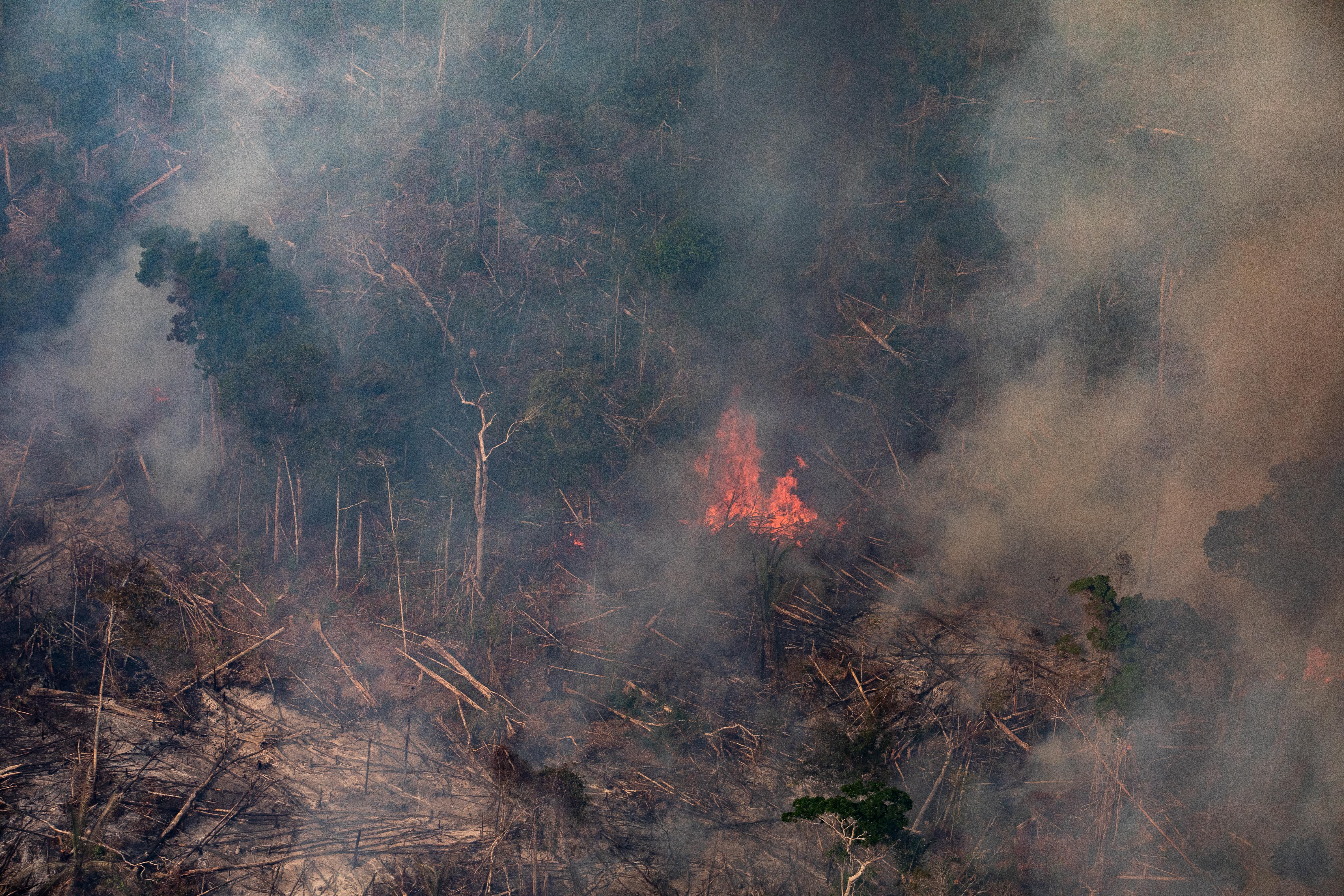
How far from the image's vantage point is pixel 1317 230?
758 inches

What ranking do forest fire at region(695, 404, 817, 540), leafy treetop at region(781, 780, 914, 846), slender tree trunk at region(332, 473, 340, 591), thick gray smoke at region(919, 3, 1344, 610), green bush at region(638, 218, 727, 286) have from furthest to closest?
green bush at region(638, 218, 727, 286) < forest fire at region(695, 404, 817, 540) < slender tree trunk at region(332, 473, 340, 591) < thick gray smoke at region(919, 3, 1344, 610) < leafy treetop at region(781, 780, 914, 846)

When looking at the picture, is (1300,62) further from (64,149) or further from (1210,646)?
(64,149)

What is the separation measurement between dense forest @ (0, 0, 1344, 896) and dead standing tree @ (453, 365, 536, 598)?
14 centimetres

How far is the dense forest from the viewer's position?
620 inches

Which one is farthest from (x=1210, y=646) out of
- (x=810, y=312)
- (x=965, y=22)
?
(x=965, y=22)

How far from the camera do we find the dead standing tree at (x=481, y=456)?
62.2 feet

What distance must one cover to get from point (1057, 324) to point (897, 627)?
285 inches

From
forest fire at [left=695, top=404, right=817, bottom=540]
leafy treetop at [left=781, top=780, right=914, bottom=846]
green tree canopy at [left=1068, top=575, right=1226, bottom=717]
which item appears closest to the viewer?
leafy treetop at [left=781, top=780, right=914, bottom=846]

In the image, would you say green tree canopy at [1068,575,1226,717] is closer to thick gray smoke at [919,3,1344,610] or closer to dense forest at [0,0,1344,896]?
dense forest at [0,0,1344,896]

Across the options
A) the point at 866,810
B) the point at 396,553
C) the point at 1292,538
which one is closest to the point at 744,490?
the point at 396,553

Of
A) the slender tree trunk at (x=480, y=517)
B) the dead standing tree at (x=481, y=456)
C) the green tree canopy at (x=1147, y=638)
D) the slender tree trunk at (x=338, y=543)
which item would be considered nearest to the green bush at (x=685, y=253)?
the dead standing tree at (x=481, y=456)

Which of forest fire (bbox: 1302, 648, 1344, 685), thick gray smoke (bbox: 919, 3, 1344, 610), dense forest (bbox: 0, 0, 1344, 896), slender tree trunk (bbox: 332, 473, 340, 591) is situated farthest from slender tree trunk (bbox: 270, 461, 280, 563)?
forest fire (bbox: 1302, 648, 1344, 685)

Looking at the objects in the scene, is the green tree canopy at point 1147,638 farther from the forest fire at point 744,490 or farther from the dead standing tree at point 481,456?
the dead standing tree at point 481,456

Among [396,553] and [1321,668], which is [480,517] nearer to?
[396,553]
